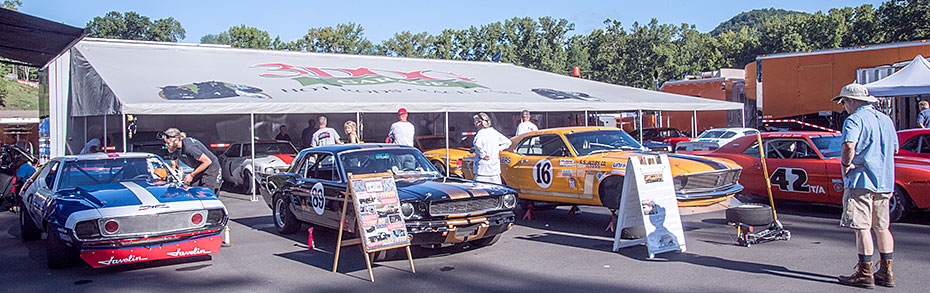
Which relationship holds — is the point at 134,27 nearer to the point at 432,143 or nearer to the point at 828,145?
the point at 432,143

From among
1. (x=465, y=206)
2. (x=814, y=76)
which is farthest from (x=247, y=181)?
(x=814, y=76)

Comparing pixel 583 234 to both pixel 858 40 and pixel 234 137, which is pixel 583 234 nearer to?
pixel 234 137

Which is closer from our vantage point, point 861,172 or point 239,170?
point 861,172

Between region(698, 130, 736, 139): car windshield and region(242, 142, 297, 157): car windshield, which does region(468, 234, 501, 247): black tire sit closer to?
region(242, 142, 297, 157): car windshield

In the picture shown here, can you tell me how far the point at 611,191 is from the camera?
8.77 meters

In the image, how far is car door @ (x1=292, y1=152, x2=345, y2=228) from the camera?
7.65 m

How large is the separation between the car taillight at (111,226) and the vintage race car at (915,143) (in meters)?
10.1

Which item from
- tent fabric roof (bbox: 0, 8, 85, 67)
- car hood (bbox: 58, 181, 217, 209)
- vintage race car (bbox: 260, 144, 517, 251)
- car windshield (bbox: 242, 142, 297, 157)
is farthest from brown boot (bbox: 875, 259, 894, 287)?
car windshield (bbox: 242, 142, 297, 157)

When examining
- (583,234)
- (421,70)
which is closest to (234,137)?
(421,70)

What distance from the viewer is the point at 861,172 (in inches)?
219

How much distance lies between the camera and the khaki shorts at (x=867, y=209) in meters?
Answer: 5.54

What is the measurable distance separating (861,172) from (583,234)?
382 cm

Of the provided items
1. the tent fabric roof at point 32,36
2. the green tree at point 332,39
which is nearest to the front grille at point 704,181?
the tent fabric roof at point 32,36

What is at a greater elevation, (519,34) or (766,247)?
(519,34)
